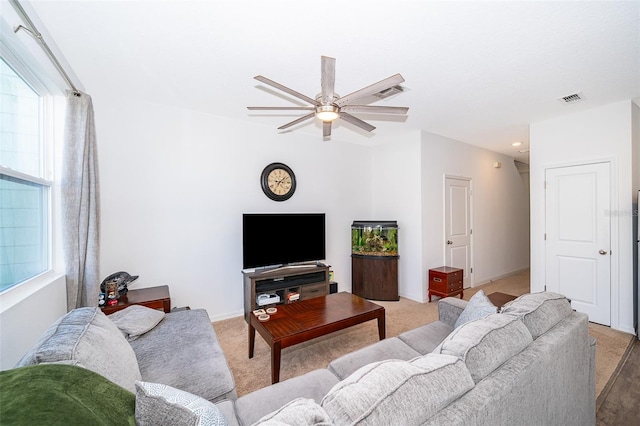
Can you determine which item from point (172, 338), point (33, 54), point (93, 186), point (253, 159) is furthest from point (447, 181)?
point (33, 54)

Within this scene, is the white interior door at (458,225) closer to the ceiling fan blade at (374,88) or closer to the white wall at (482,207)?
the white wall at (482,207)

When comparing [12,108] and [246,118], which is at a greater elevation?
[246,118]

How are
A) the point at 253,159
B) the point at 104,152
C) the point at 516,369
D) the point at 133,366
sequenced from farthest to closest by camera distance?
the point at 253,159
the point at 104,152
the point at 133,366
the point at 516,369

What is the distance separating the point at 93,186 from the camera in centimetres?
235

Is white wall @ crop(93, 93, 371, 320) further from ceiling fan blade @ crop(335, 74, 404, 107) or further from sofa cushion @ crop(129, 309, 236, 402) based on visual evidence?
ceiling fan blade @ crop(335, 74, 404, 107)

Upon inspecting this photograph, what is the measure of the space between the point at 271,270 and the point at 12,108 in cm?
266

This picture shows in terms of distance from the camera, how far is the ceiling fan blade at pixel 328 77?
5.24 ft

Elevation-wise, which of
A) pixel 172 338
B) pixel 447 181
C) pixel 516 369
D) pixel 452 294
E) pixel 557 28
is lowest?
pixel 452 294

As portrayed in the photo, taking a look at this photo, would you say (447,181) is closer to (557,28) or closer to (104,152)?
(557,28)

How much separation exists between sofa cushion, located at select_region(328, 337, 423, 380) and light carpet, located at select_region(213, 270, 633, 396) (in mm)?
810

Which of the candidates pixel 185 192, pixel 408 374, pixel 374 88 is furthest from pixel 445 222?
pixel 408 374

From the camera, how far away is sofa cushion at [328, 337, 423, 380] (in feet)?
5.15

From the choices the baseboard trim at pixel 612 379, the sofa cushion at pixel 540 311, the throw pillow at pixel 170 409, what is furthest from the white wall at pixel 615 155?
the throw pillow at pixel 170 409

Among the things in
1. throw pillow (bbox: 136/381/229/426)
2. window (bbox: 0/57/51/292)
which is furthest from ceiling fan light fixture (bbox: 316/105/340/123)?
window (bbox: 0/57/51/292)
